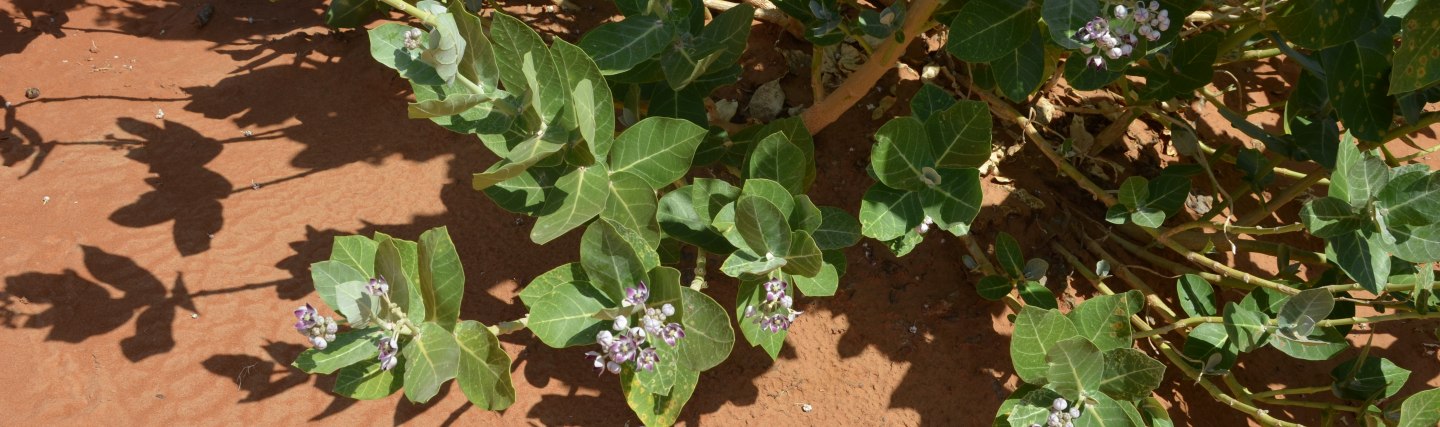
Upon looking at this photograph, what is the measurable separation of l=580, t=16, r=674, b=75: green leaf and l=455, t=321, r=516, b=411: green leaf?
0.71 meters

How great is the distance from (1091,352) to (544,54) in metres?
1.44

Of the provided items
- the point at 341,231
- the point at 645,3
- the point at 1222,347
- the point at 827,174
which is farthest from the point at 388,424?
the point at 1222,347

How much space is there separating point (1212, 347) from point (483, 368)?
1961mm

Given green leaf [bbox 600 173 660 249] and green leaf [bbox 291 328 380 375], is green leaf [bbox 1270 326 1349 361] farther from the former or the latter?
green leaf [bbox 291 328 380 375]

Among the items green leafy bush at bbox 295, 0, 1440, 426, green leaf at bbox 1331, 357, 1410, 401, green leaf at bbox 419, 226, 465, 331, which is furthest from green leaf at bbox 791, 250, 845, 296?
green leaf at bbox 1331, 357, 1410, 401

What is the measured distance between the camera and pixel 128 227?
268cm

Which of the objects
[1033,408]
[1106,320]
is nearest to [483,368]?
[1033,408]

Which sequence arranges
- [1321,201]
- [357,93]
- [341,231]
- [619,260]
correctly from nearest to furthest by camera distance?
[619,260] → [1321,201] → [341,231] → [357,93]

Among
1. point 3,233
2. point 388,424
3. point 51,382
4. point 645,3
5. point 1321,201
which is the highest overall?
point 645,3

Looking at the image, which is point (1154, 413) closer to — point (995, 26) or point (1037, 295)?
point (1037, 295)

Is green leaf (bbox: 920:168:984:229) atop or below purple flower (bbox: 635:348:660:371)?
atop

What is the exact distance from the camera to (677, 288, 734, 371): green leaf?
6.51 ft

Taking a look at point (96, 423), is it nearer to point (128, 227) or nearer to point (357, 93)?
point (128, 227)

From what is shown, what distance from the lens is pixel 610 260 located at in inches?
79.7
